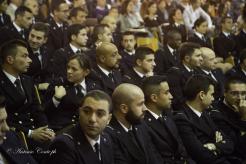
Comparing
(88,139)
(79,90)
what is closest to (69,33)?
(79,90)

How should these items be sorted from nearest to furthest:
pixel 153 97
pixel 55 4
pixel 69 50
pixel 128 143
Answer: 1. pixel 128 143
2. pixel 153 97
3. pixel 69 50
4. pixel 55 4

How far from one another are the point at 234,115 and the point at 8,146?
2484mm

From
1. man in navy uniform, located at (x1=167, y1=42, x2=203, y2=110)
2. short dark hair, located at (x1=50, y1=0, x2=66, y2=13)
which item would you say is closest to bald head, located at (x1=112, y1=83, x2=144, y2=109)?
man in navy uniform, located at (x1=167, y1=42, x2=203, y2=110)

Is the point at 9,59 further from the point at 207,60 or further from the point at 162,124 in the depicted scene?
the point at 207,60

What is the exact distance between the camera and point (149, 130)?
12.7 ft

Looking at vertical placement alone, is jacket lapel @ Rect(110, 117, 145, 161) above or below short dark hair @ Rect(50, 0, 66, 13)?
below

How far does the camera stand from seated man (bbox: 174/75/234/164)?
4.04m

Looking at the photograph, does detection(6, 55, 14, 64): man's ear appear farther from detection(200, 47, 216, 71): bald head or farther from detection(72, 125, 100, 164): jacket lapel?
detection(200, 47, 216, 71): bald head

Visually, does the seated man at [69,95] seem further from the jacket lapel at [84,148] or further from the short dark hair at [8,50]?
the jacket lapel at [84,148]

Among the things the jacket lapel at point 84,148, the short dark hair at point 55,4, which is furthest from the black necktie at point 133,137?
the short dark hair at point 55,4

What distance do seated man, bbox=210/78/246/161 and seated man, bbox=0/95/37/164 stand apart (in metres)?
2.15

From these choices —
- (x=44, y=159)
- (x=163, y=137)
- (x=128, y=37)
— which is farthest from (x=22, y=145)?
(x=128, y=37)

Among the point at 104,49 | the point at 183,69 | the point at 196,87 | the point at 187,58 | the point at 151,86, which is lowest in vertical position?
the point at 183,69

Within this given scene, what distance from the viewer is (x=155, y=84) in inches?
161
